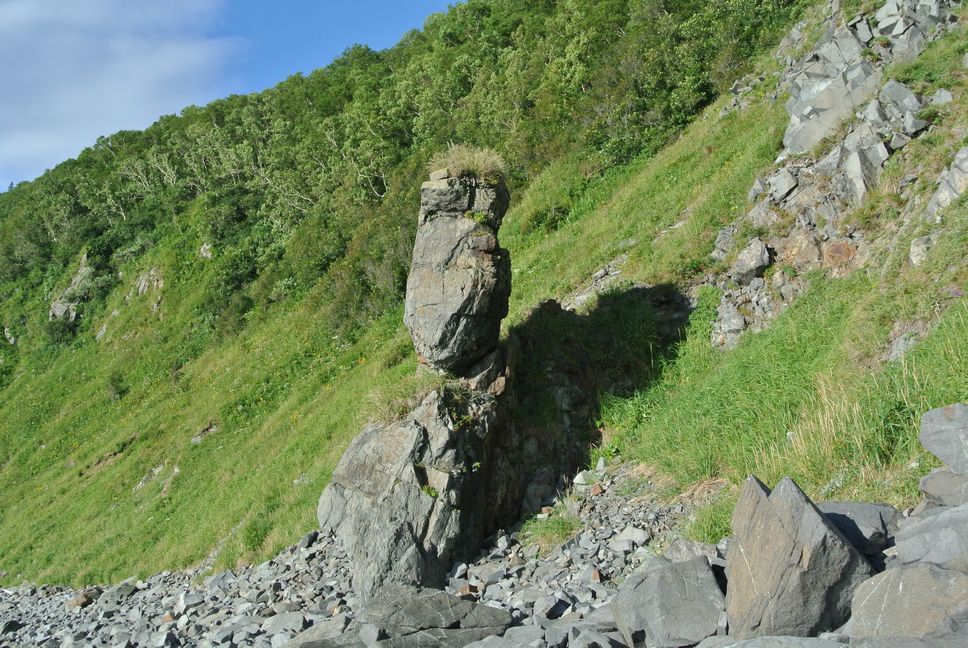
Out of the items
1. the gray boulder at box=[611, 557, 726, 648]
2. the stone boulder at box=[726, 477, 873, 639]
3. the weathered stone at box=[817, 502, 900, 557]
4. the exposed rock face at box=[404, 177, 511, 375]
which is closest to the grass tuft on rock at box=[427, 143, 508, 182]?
the exposed rock face at box=[404, 177, 511, 375]

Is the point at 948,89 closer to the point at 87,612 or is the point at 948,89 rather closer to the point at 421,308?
the point at 421,308

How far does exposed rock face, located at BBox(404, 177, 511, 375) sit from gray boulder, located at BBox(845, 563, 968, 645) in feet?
22.6

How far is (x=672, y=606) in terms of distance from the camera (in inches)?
216

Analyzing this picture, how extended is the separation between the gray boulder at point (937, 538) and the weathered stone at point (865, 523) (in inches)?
11.0

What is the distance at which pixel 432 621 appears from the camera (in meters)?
7.08

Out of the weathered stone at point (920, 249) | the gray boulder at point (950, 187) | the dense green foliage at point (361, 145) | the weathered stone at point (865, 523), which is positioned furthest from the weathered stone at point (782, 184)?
the dense green foliage at point (361, 145)

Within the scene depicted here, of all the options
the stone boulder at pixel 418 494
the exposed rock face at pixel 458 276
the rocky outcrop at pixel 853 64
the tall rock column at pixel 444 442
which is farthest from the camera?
the rocky outcrop at pixel 853 64

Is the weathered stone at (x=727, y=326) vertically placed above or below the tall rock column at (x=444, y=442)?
below

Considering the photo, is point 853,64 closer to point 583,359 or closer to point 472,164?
point 583,359

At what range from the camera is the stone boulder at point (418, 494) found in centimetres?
916

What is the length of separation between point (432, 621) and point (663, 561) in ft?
7.83

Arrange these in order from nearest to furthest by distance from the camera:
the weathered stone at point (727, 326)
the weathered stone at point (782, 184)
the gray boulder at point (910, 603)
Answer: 1. the gray boulder at point (910, 603)
2. the weathered stone at point (727, 326)
3. the weathered stone at point (782, 184)

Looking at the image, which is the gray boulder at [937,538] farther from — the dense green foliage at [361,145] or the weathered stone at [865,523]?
the dense green foliage at [361,145]

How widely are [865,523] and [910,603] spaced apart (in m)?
1.31
